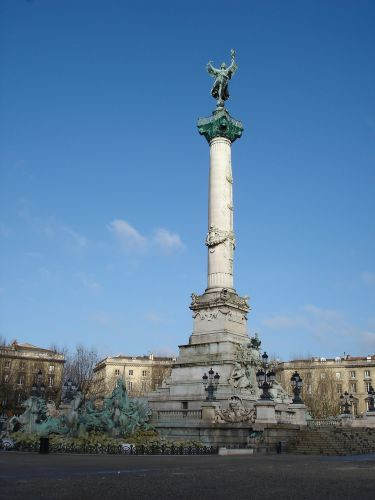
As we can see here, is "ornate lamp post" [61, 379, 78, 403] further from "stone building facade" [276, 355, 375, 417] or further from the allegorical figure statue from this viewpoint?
"stone building facade" [276, 355, 375, 417]

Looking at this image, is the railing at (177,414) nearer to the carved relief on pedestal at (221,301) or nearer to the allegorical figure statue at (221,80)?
the carved relief on pedestal at (221,301)

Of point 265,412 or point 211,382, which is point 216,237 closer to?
point 211,382

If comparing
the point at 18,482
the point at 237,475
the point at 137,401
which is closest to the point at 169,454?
the point at 137,401

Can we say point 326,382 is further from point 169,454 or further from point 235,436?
point 169,454

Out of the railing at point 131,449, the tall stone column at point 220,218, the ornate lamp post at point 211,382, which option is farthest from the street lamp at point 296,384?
the railing at point 131,449

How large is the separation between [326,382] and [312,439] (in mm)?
54187

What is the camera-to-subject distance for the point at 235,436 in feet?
96.8

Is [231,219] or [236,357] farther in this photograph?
[231,219]

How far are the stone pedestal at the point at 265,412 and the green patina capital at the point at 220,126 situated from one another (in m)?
23.4

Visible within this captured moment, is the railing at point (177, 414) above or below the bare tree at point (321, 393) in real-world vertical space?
below

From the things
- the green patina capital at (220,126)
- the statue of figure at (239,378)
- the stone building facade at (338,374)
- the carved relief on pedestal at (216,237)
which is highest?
the green patina capital at (220,126)

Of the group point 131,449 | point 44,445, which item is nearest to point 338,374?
point 131,449

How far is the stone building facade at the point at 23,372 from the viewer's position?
242 feet

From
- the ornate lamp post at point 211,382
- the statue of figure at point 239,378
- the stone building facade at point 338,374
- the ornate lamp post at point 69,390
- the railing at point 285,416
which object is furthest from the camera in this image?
the stone building facade at point 338,374
